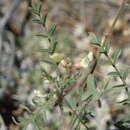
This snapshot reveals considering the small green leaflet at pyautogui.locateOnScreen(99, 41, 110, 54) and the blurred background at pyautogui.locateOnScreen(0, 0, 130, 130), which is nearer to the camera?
the small green leaflet at pyautogui.locateOnScreen(99, 41, 110, 54)

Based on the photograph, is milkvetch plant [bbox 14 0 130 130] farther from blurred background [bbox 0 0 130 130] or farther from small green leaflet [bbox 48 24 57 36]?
blurred background [bbox 0 0 130 130]

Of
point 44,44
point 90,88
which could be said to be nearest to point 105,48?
point 90,88

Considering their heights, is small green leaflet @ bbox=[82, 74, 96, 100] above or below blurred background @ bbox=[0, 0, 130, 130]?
above

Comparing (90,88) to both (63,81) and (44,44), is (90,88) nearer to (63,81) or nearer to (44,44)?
(63,81)

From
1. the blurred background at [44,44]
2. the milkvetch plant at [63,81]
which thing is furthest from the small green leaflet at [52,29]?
the blurred background at [44,44]

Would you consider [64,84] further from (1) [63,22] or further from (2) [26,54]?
(1) [63,22]

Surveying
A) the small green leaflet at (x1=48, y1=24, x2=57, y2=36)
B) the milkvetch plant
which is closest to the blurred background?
the milkvetch plant

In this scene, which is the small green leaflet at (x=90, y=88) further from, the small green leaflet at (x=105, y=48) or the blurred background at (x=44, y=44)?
the blurred background at (x=44, y=44)

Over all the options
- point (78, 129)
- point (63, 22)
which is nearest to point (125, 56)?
point (63, 22)
